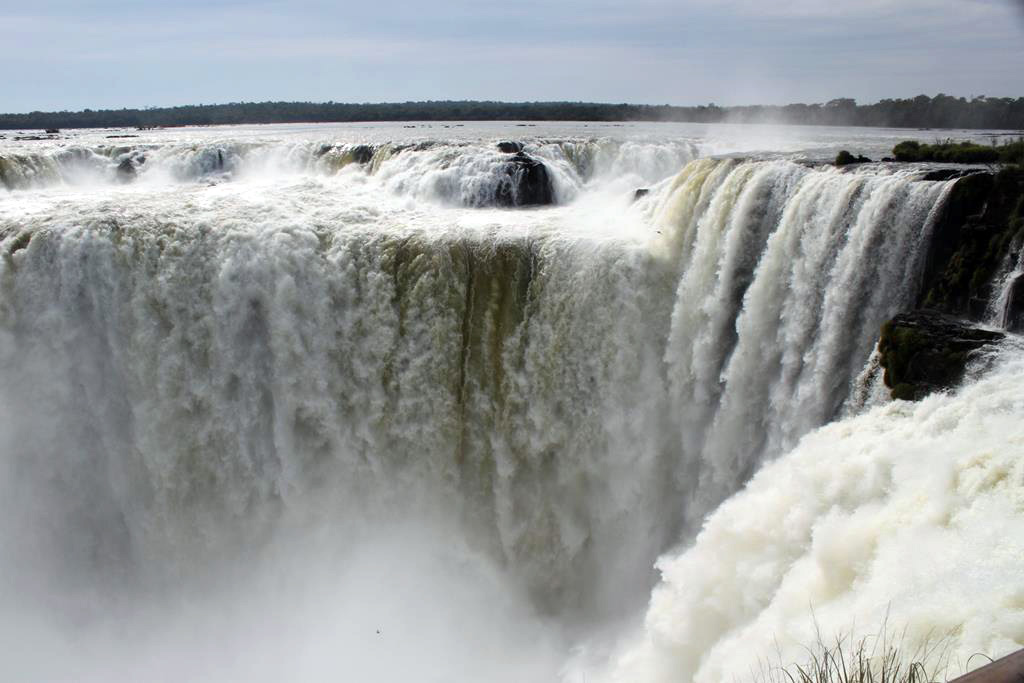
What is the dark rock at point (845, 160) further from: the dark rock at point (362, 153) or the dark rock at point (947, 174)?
the dark rock at point (362, 153)

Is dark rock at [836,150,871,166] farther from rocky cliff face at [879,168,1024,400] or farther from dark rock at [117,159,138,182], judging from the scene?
dark rock at [117,159,138,182]

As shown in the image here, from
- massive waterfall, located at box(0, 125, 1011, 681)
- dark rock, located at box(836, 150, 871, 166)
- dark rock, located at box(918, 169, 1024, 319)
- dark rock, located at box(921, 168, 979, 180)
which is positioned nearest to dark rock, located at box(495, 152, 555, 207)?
massive waterfall, located at box(0, 125, 1011, 681)

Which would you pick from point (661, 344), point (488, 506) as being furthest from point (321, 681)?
point (661, 344)

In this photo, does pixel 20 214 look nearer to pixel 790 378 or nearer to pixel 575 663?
pixel 575 663

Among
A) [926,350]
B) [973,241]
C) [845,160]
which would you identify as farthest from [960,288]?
[845,160]

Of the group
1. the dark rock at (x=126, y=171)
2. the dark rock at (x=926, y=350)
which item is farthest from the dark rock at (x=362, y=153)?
the dark rock at (x=926, y=350)

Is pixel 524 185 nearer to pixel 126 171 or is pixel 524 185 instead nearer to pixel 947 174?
pixel 947 174
